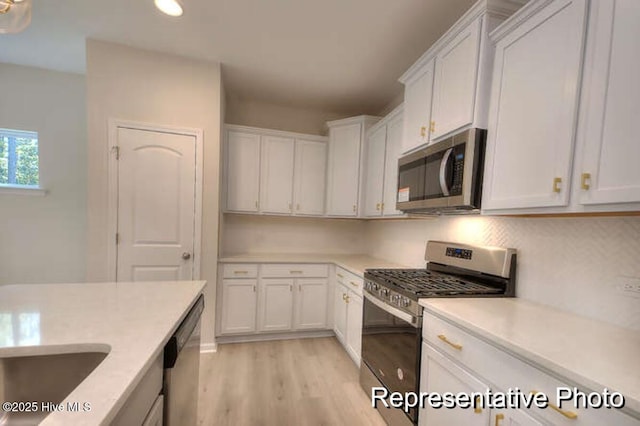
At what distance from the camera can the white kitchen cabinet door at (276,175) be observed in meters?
3.04

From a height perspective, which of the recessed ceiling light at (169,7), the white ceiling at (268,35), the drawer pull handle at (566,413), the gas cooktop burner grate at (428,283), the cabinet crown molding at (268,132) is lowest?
the drawer pull handle at (566,413)

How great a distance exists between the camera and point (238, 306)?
2.71 meters

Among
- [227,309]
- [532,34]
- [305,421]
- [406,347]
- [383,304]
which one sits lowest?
[305,421]

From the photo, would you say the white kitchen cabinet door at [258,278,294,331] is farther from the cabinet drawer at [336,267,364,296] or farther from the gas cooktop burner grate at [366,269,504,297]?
the gas cooktop burner grate at [366,269,504,297]

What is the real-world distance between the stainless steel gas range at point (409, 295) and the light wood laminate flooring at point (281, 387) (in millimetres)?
219

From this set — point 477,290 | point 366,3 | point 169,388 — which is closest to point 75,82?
point 366,3

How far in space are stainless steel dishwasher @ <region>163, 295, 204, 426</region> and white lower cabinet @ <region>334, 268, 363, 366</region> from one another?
4.43 ft

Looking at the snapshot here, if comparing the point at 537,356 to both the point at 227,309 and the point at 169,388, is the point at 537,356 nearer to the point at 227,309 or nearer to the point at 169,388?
the point at 169,388

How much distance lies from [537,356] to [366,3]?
6.77 ft

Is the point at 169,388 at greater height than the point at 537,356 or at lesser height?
lesser

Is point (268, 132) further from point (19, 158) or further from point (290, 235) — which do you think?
point (19, 158)

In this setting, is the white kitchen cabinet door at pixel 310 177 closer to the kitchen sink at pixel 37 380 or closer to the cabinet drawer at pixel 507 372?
the cabinet drawer at pixel 507 372

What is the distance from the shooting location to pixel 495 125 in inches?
52.6

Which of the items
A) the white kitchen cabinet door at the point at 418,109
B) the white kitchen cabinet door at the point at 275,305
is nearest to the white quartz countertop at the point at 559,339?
the white kitchen cabinet door at the point at 418,109
